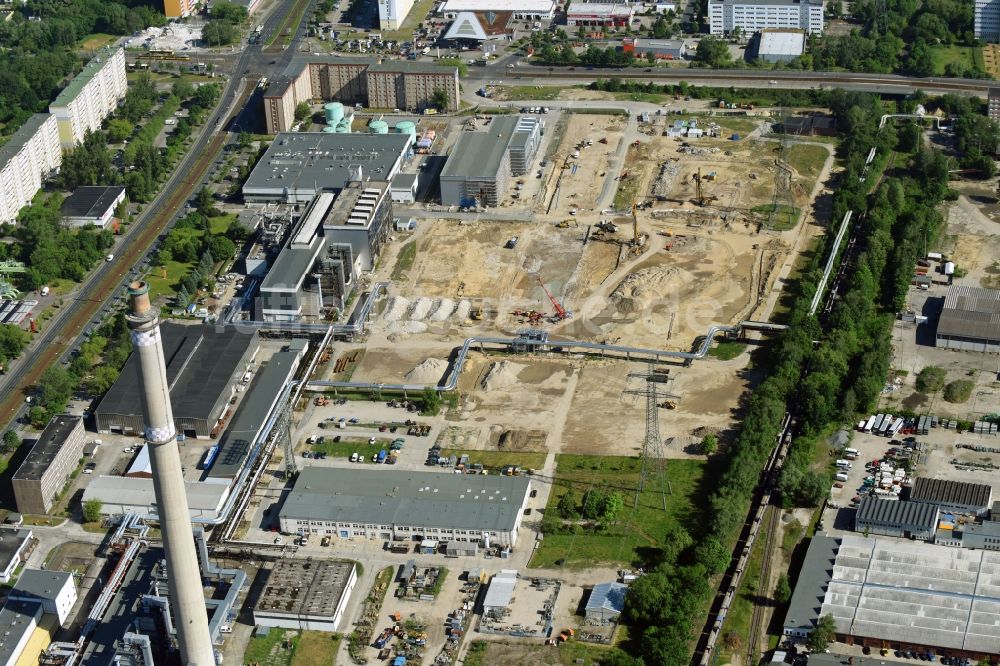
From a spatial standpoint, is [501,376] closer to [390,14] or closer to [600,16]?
[600,16]

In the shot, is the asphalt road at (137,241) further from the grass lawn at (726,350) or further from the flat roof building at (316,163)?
the grass lawn at (726,350)

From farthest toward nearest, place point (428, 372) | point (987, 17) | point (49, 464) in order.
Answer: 1. point (987, 17)
2. point (428, 372)
3. point (49, 464)

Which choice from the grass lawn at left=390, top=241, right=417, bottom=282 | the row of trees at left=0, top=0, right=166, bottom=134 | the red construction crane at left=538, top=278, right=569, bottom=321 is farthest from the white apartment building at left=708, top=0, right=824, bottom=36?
the red construction crane at left=538, top=278, right=569, bottom=321

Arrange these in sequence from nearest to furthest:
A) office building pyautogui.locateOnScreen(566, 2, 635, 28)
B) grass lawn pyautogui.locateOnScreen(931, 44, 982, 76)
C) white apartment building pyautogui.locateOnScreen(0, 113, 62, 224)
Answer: white apartment building pyautogui.locateOnScreen(0, 113, 62, 224) < grass lawn pyautogui.locateOnScreen(931, 44, 982, 76) < office building pyautogui.locateOnScreen(566, 2, 635, 28)

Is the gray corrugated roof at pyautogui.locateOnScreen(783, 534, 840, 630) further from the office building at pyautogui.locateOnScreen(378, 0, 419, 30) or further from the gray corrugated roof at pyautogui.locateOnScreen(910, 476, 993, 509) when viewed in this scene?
the office building at pyautogui.locateOnScreen(378, 0, 419, 30)

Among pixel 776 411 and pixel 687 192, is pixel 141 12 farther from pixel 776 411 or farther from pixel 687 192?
pixel 776 411

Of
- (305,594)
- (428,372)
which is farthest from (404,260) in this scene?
(305,594)
